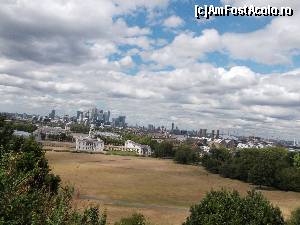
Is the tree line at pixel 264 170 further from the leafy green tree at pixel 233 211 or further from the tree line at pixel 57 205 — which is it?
the leafy green tree at pixel 233 211

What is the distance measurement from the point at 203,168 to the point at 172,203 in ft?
286

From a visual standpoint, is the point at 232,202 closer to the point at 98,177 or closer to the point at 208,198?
the point at 208,198

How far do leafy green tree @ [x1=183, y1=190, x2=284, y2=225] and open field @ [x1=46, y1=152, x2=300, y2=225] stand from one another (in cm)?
1701

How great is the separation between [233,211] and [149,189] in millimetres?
68136

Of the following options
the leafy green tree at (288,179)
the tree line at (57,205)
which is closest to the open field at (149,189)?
the leafy green tree at (288,179)

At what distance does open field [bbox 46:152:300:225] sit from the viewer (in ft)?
226

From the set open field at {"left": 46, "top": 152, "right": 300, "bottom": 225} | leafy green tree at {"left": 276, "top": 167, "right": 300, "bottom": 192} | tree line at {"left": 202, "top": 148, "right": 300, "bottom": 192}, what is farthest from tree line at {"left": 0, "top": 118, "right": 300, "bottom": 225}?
leafy green tree at {"left": 276, "top": 167, "right": 300, "bottom": 192}

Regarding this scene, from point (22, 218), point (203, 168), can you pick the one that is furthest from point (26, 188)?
point (203, 168)

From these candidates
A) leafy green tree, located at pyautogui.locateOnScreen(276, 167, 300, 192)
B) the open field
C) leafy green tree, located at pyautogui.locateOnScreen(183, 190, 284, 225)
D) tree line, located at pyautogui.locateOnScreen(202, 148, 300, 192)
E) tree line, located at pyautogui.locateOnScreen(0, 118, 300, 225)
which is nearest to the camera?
tree line, located at pyautogui.locateOnScreen(0, 118, 300, 225)

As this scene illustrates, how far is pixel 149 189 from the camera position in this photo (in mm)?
99562

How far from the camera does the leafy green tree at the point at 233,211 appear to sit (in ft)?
105

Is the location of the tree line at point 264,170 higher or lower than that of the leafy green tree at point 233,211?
lower

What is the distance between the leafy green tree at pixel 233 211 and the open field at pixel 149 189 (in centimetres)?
1701

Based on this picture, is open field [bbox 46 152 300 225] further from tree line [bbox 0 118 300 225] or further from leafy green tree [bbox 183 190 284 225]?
leafy green tree [bbox 183 190 284 225]
